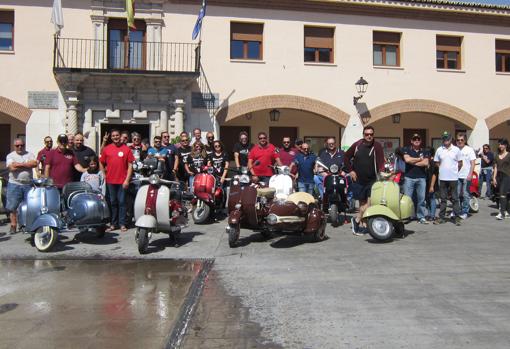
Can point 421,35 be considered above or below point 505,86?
above

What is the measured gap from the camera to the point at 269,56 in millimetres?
15844

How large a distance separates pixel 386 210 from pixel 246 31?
10.7 m

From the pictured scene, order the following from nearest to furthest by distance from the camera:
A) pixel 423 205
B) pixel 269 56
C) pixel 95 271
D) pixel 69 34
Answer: pixel 95 271 → pixel 423 205 → pixel 69 34 → pixel 269 56

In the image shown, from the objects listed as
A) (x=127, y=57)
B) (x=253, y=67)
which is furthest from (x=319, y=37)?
(x=127, y=57)

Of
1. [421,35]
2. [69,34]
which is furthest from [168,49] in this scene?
[421,35]

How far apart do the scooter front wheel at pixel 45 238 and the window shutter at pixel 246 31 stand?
36.4 ft

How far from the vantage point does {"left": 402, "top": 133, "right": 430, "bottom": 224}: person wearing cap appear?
28.0ft

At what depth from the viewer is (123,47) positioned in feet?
50.3

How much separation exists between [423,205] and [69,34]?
12.3 meters

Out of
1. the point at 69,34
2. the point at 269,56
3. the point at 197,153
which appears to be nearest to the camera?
the point at 197,153

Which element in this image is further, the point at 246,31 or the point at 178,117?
the point at 246,31

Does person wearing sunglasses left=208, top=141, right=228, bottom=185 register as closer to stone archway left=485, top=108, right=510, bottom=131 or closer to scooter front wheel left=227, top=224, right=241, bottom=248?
scooter front wheel left=227, top=224, right=241, bottom=248

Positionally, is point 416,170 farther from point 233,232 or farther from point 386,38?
point 386,38

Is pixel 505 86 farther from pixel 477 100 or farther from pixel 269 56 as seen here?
pixel 269 56
